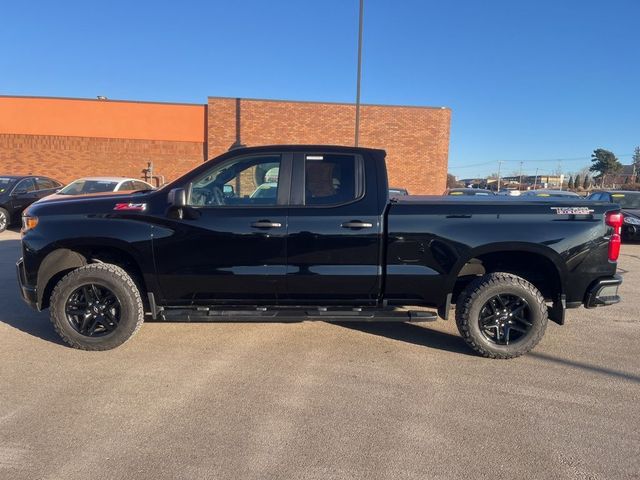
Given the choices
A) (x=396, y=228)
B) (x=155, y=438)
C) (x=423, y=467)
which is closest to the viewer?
(x=423, y=467)

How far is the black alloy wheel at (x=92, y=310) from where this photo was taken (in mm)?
4246

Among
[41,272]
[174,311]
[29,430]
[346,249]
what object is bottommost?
[29,430]

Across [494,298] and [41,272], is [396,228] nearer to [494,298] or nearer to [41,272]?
[494,298]

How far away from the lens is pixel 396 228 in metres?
4.09

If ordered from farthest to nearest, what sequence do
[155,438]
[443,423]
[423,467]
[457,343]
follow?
[457,343], [443,423], [155,438], [423,467]

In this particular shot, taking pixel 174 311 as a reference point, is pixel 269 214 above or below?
above

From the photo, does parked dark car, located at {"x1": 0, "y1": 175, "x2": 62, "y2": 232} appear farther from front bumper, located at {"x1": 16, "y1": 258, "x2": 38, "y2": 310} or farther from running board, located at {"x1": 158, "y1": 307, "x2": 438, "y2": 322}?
running board, located at {"x1": 158, "y1": 307, "x2": 438, "y2": 322}

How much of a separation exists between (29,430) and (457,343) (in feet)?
12.6

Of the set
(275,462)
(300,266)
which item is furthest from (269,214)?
(275,462)

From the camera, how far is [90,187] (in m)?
11.9

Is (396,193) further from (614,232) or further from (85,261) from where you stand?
(85,261)

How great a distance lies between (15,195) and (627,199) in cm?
1799

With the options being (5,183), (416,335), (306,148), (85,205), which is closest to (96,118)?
(5,183)

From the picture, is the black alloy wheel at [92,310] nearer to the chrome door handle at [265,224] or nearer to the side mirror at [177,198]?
the side mirror at [177,198]
